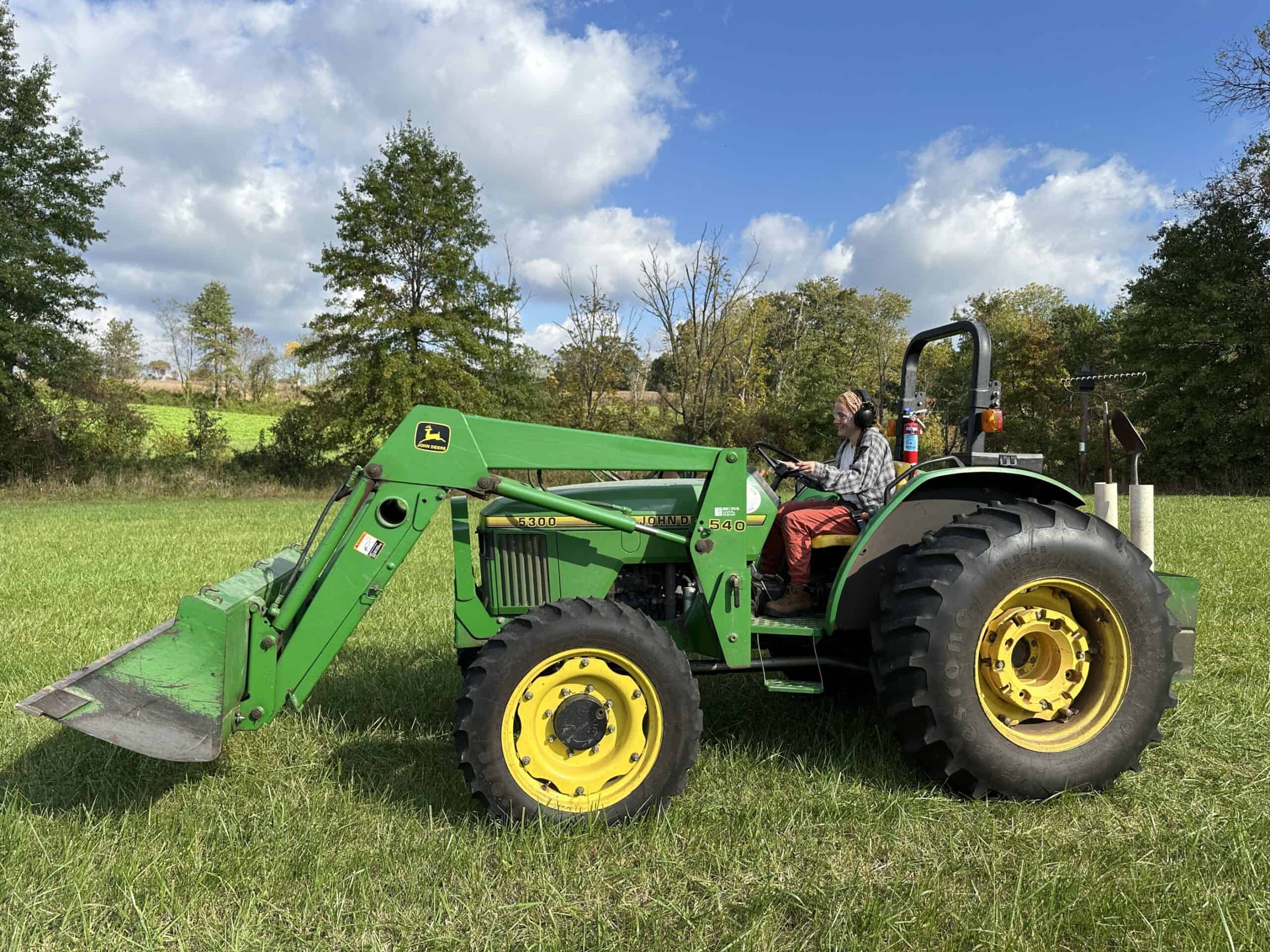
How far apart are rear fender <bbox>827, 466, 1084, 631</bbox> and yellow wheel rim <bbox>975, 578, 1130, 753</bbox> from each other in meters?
0.45

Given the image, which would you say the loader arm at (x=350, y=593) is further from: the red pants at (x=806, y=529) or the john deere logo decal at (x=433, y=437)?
the red pants at (x=806, y=529)

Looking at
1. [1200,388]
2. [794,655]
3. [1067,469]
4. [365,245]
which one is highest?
[365,245]

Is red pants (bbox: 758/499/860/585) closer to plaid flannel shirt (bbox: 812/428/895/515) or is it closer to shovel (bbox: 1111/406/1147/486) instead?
plaid flannel shirt (bbox: 812/428/895/515)

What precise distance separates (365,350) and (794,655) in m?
22.6

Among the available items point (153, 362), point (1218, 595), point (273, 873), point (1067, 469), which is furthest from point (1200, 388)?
point (153, 362)

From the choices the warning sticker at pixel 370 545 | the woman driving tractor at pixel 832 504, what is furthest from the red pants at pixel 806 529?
the warning sticker at pixel 370 545

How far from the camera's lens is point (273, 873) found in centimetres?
268

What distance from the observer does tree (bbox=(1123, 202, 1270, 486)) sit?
23000mm

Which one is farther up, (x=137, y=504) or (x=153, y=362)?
(x=153, y=362)

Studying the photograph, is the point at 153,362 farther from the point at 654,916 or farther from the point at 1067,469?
the point at 654,916

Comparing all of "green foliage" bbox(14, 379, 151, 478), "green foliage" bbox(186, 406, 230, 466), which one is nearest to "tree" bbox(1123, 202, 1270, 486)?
"green foliage" bbox(186, 406, 230, 466)

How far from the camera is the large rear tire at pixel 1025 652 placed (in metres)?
3.06

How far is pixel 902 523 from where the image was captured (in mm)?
3463

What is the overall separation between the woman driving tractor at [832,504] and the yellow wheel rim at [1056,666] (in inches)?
29.8
